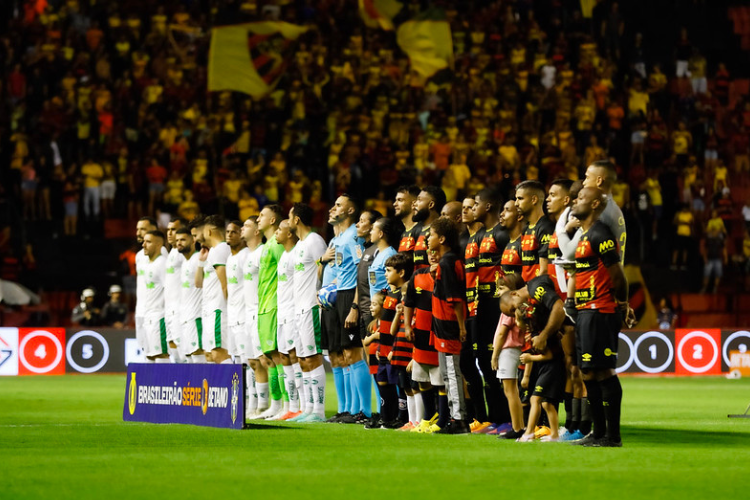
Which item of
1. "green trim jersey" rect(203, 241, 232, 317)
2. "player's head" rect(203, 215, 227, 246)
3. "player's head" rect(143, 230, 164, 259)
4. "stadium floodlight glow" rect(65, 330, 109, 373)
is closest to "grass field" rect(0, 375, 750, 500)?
"green trim jersey" rect(203, 241, 232, 317)

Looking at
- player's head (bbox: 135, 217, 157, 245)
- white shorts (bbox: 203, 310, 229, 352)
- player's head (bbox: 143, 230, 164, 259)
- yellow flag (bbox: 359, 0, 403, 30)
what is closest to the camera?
white shorts (bbox: 203, 310, 229, 352)

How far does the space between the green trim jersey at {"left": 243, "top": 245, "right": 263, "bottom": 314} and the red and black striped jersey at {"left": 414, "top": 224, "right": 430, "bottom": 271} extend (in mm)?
2987

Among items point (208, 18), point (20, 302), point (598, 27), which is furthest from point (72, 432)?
point (598, 27)

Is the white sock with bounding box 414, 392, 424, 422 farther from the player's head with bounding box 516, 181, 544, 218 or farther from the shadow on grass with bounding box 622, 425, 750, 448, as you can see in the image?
the player's head with bounding box 516, 181, 544, 218

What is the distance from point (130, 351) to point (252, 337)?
888 cm

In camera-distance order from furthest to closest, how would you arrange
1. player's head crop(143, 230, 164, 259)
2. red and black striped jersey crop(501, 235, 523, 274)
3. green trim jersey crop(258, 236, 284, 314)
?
player's head crop(143, 230, 164, 259) < green trim jersey crop(258, 236, 284, 314) < red and black striped jersey crop(501, 235, 523, 274)

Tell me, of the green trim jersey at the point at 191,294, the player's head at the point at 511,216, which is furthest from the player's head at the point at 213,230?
the player's head at the point at 511,216

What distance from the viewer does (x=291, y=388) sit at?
49.9 feet

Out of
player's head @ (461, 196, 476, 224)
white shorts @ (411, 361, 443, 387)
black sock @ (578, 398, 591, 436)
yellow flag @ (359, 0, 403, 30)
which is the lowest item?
black sock @ (578, 398, 591, 436)

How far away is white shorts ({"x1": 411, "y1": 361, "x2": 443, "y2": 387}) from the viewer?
12.6m

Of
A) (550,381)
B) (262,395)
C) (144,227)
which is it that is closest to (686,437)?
(550,381)

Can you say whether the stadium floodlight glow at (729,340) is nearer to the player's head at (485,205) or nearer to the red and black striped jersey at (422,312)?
the player's head at (485,205)

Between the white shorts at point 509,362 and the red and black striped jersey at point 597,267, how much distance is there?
4.04 ft

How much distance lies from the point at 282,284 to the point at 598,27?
868 inches
